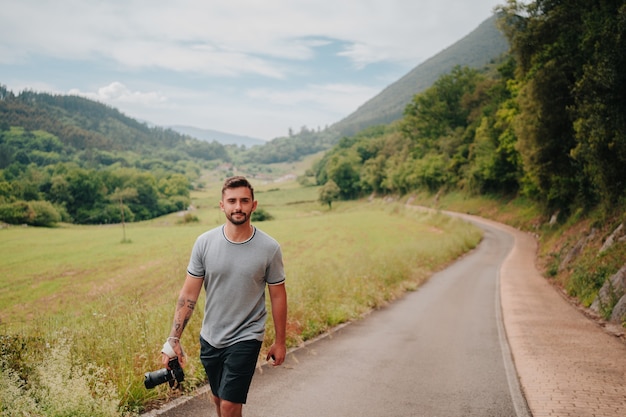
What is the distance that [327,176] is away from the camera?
114438mm

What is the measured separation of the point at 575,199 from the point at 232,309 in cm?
3186

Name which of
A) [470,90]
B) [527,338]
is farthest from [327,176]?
[527,338]

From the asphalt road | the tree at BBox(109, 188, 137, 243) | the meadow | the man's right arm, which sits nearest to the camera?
the man's right arm

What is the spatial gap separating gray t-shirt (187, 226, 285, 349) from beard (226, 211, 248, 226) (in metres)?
0.17

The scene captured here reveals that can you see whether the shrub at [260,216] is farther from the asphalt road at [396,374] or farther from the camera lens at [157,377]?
the camera lens at [157,377]

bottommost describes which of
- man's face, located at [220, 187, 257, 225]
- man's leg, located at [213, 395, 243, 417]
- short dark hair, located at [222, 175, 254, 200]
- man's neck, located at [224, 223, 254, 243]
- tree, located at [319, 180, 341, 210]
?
tree, located at [319, 180, 341, 210]

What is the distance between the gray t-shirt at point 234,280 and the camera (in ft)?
11.7

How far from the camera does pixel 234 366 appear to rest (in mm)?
Result: 3451

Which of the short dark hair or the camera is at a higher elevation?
the short dark hair

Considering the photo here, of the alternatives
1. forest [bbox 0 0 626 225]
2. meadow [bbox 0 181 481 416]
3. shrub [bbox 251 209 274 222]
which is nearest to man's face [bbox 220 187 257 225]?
meadow [bbox 0 181 481 416]

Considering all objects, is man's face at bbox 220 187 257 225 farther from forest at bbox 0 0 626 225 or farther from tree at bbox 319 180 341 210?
tree at bbox 319 180 341 210

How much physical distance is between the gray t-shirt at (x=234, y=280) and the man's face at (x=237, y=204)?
0.64 feet

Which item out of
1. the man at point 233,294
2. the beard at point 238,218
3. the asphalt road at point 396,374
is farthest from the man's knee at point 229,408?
the asphalt road at point 396,374

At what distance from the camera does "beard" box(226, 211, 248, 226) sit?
3.54 metres
